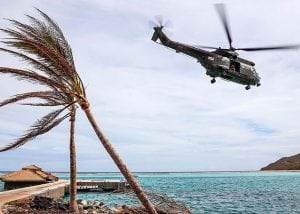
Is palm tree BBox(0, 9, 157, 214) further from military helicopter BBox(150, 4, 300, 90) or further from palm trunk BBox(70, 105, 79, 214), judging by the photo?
military helicopter BBox(150, 4, 300, 90)

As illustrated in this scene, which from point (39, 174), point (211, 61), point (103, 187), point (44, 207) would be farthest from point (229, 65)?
point (103, 187)

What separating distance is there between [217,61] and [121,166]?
16568 mm

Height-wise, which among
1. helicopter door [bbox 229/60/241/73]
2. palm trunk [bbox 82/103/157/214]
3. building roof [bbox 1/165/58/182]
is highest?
helicopter door [bbox 229/60/241/73]

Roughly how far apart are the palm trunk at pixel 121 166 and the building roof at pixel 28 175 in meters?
31.0

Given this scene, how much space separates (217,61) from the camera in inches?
1014

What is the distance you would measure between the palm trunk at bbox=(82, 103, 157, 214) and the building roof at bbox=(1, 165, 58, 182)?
102 ft

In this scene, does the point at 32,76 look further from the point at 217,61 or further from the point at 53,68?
the point at 217,61

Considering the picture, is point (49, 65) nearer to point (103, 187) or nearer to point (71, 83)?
point (71, 83)

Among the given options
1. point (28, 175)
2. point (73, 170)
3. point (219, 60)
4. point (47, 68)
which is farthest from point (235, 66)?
point (28, 175)

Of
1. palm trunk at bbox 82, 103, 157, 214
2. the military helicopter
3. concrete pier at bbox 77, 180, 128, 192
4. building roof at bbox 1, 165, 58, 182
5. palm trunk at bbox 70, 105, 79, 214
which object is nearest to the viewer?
palm trunk at bbox 82, 103, 157, 214

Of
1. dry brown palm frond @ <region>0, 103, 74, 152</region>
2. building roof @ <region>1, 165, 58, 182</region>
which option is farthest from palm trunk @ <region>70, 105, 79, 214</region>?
building roof @ <region>1, 165, 58, 182</region>

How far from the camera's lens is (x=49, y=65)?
11156 millimetres

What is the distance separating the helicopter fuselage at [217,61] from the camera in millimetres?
25438

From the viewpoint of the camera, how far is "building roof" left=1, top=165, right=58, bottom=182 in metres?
39.8
